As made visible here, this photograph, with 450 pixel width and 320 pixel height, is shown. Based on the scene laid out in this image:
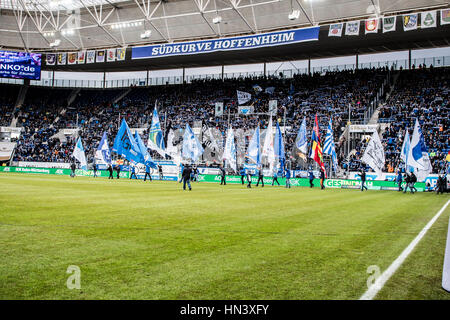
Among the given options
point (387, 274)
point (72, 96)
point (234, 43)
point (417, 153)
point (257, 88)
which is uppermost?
point (234, 43)

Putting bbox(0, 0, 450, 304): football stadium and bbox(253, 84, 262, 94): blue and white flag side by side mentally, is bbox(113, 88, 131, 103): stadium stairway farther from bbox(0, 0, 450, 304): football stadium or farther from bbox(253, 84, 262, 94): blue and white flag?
bbox(253, 84, 262, 94): blue and white flag

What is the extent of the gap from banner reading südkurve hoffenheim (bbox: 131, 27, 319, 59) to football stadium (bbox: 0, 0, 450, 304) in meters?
0.16

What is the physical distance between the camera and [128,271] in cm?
535

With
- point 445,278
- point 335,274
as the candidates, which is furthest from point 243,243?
point 445,278

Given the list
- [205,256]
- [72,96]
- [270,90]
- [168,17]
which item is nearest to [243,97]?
[270,90]

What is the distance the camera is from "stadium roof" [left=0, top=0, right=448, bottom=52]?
40.0 metres

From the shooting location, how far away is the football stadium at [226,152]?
5.51 meters

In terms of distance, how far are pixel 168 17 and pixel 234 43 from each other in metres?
7.98

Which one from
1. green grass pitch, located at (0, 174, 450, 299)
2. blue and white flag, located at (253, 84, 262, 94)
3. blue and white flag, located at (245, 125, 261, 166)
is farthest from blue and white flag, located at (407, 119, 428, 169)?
blue and white flag, located at (253, 84, 262, 94)

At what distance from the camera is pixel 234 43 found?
40.5 metres

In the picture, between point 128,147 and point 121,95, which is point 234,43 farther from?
point 121,95

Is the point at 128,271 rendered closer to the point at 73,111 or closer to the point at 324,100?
the point at 324,100

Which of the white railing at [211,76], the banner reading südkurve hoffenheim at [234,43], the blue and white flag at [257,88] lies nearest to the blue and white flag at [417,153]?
the banner reading südkurve hoffenheim at [234,43]
